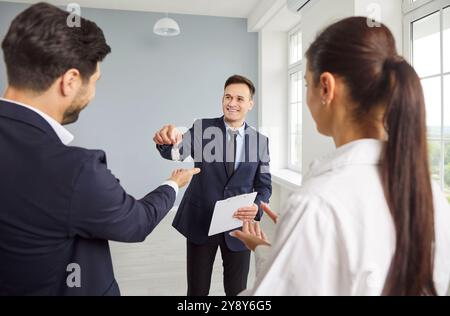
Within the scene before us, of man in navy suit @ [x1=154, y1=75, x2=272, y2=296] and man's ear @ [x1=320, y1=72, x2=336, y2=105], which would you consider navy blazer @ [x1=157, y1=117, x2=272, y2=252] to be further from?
man's ear @ [x1=320, y1=72, x2=336, y2=105]

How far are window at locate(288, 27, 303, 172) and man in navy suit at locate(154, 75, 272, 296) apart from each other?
312cm

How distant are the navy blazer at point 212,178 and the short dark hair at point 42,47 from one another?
1.10 metres

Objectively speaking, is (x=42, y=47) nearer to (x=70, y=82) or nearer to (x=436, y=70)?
(x=70, y=82)

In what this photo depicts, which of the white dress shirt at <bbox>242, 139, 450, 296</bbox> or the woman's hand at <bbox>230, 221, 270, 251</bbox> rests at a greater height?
the white dress shirt at <bbox>242, 139, 450, 296</bbox>

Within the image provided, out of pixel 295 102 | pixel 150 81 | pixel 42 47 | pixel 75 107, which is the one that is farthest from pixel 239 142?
pixel 150 81

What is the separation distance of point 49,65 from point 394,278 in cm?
86

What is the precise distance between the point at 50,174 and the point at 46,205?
68 mm

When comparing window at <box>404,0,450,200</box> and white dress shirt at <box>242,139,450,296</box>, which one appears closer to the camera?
white dress shirt at <box>242,139,450,296</box>

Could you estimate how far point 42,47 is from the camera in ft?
2.45

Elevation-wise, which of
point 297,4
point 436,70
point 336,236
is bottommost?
point 336,236

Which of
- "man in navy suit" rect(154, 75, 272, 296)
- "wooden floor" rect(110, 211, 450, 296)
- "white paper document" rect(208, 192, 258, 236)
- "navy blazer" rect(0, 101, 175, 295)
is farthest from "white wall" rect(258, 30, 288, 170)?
"navy blazer" rect(0, 101, 175, 295)

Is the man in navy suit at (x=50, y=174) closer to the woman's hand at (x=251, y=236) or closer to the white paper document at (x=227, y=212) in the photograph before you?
the woman's hand at (x=251, y=236)

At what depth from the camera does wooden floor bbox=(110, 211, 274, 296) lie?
8.73 ft

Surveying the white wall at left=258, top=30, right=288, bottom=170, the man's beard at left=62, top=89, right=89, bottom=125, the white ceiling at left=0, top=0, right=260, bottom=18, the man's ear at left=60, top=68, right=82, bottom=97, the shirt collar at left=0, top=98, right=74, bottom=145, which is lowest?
the shirt collar at left=0, top=98, right=74, bottom=145
